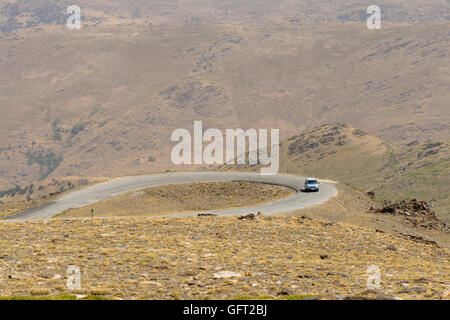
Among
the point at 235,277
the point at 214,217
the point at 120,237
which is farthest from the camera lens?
the point at 214,217

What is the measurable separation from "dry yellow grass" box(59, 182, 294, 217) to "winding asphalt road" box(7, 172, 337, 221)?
6.08ft

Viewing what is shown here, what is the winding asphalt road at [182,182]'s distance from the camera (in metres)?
43.3

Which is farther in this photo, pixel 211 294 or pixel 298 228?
pixel 298 228

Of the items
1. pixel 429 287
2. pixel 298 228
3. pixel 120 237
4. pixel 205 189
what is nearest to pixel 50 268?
pixel 120 237

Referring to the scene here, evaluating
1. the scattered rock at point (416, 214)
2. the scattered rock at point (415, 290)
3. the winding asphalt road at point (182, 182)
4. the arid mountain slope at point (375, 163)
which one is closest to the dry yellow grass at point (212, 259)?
the scattered rock at point (415, 290)

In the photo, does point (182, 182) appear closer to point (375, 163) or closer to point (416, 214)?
point (416, 214)

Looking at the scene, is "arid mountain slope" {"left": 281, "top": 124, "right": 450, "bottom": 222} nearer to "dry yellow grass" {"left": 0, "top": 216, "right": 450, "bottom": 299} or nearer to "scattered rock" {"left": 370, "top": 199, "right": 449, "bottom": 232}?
"scattered rock" {"left": 370, "top": 199, "right": 449, "bottom": 232}

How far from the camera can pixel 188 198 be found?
179ft

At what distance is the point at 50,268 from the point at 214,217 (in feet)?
54.4

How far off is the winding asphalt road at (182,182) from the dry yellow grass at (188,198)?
73.0 inches

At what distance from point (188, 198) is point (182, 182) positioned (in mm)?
4808

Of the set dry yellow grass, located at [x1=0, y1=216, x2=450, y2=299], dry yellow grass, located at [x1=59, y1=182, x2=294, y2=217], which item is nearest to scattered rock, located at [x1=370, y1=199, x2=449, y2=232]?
dry yellow grass, located at [x1=0, y1=216, x2=450, y2=299]
